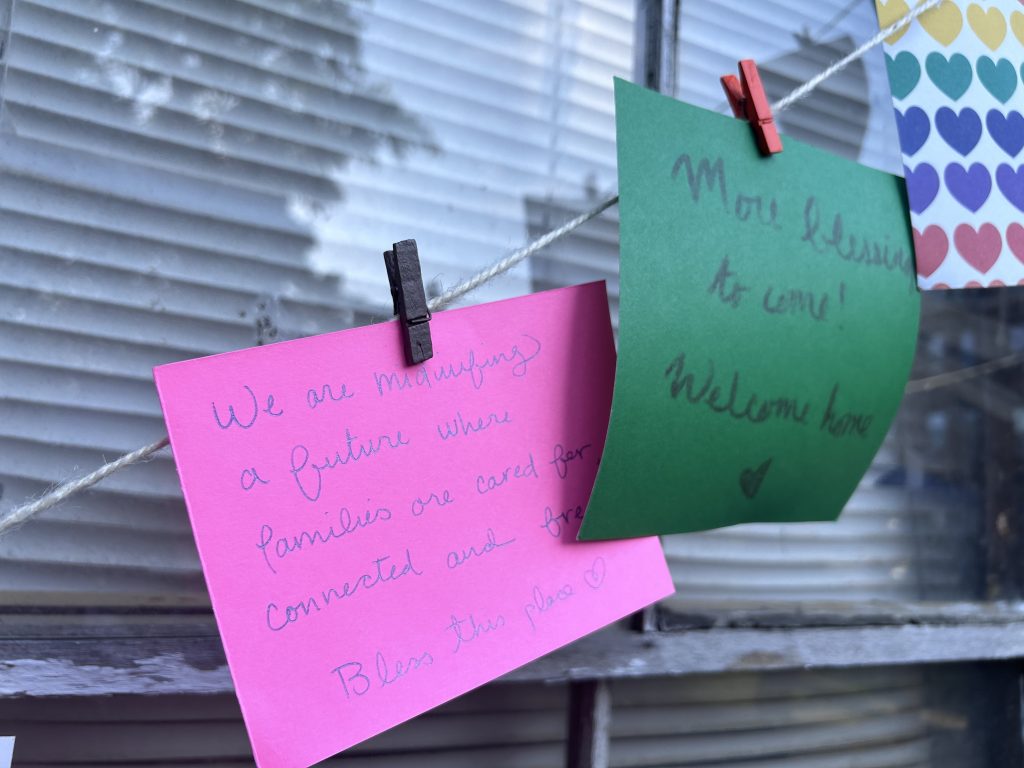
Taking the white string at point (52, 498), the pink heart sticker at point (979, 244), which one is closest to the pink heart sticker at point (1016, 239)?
the pink heart sticker at point (979, 244)

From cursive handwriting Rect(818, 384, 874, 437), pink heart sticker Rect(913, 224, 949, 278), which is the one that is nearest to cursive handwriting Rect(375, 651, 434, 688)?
cursive handwriting Rect(818, 384, 874, 437)

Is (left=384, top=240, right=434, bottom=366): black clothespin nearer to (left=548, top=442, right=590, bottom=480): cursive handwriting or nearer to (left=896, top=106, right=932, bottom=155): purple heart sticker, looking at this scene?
(left=548, top=442, right=590, bottom=480): cursive handwriting

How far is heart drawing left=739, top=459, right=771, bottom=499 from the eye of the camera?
24.4 inches

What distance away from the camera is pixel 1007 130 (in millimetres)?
722

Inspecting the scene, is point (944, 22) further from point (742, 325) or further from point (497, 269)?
point (497, 269)

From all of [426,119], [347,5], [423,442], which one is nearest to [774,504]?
[423,442]

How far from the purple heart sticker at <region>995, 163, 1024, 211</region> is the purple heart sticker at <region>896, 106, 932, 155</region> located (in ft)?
0.26

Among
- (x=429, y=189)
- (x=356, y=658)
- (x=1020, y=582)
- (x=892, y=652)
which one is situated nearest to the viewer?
(x=356, y=658)

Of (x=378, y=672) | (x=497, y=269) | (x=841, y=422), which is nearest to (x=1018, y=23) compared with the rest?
(x=841, y=422)

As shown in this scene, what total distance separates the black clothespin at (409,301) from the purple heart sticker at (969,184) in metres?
0.47

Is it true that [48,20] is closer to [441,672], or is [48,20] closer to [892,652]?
[441,672]

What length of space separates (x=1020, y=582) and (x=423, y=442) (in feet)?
2.61

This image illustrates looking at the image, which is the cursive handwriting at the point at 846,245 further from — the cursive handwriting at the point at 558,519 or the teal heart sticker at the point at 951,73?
the cursive handwriting at the point at 558,519

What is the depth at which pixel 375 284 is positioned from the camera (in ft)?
2.23
